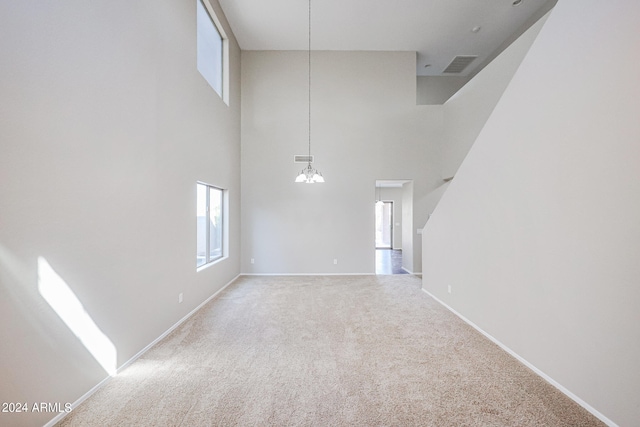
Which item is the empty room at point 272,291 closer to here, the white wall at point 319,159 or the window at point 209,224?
the window at point 209,224

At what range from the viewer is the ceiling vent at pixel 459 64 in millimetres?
7310

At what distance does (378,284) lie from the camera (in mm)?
5910

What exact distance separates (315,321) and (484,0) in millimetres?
6460

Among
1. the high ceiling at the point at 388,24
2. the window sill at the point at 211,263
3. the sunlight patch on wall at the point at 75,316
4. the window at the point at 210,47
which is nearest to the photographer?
the sunlight patch on wall at the point at 75,316

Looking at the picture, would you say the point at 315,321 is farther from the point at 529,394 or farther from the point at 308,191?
the point at 308,191

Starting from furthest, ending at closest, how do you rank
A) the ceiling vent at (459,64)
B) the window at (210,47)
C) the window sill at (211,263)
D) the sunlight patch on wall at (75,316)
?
the ceiling vent at (459,64)
the window at (210,47)
the window sill at (211,263)
the sunlight patch on wall at (75,316)

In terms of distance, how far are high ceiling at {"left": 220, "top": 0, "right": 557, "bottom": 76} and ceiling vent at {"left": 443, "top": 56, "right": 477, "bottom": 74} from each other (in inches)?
8.6

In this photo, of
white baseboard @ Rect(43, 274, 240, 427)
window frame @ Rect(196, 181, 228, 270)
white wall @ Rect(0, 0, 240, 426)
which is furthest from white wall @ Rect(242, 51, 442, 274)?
white wall @ Rect(0, 0, 240, 426)

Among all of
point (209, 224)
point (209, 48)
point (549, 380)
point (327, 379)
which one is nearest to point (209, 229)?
point (209, 224)

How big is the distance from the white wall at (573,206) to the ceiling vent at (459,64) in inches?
219

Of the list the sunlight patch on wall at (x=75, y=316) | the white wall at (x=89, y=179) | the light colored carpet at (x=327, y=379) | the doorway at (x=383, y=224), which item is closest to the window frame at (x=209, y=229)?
the white wall at (x=89, y=179)

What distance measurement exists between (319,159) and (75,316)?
545 cm

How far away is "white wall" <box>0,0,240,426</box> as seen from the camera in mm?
1656

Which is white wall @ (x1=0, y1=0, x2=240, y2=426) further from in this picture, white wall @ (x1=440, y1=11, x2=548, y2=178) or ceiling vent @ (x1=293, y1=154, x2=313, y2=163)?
white wall @ (x1=440, y1=11, x2=548, y2=178)
